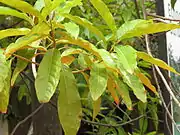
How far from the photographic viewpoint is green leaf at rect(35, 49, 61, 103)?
0.56 meters

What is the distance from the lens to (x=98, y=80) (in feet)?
2.03

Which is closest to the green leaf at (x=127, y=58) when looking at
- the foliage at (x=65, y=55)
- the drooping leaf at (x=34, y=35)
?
the foliage at (x=65, y=55)

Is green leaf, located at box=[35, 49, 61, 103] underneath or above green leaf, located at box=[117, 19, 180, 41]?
underneath

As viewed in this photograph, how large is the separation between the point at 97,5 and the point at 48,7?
104mm

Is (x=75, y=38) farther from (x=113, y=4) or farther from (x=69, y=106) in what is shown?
(x=113, y=4)

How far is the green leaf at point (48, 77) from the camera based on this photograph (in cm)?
56

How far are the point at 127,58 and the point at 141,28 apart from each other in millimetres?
70

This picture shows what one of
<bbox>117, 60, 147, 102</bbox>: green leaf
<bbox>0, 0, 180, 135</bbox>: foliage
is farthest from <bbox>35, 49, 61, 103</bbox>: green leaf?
<bbox>117, 60, 147, 102</bbox>: green leaf

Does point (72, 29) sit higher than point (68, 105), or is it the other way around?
point (72, 29)

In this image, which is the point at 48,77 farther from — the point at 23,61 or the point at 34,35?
the point at 23,61

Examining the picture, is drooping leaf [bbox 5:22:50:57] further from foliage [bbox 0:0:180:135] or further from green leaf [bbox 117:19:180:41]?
green leaf [bbox 117:19:180:41]

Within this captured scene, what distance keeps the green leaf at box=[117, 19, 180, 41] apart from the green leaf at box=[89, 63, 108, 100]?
76 millimetres

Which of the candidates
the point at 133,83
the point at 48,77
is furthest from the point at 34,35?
the point at 133,83

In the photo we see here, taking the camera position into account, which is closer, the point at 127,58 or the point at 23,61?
the point at 127,58
